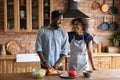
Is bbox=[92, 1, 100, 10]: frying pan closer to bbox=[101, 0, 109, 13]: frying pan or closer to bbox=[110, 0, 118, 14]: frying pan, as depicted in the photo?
bbox=[101, 0, 109, 13]: frying pan

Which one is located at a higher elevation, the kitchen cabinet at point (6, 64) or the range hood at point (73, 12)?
the range hood at point (73, 12)

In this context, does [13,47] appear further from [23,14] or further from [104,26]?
[104,26]

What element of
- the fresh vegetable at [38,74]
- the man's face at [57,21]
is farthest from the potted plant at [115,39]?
the fresh vegetable at [38,74]

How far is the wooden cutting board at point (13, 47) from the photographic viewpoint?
5.28m

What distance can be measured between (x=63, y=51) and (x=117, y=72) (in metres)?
0.78

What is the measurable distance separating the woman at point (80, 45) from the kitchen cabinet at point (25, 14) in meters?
1.65

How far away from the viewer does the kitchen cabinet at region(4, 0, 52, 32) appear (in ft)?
16.7

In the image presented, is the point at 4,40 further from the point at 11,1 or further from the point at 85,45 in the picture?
the point at 85,45

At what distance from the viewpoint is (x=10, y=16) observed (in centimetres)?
512

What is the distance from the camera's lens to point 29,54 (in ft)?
17.2

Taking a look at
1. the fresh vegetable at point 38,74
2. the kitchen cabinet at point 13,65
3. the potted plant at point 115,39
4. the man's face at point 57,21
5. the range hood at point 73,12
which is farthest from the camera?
the potted plant at point 115,39

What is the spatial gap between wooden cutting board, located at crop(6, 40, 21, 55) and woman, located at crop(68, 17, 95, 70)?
6.39 feet

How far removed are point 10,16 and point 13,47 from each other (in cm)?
65

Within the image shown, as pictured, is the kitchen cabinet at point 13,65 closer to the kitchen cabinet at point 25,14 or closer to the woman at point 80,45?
the kitchen cabinet at point 25,14
